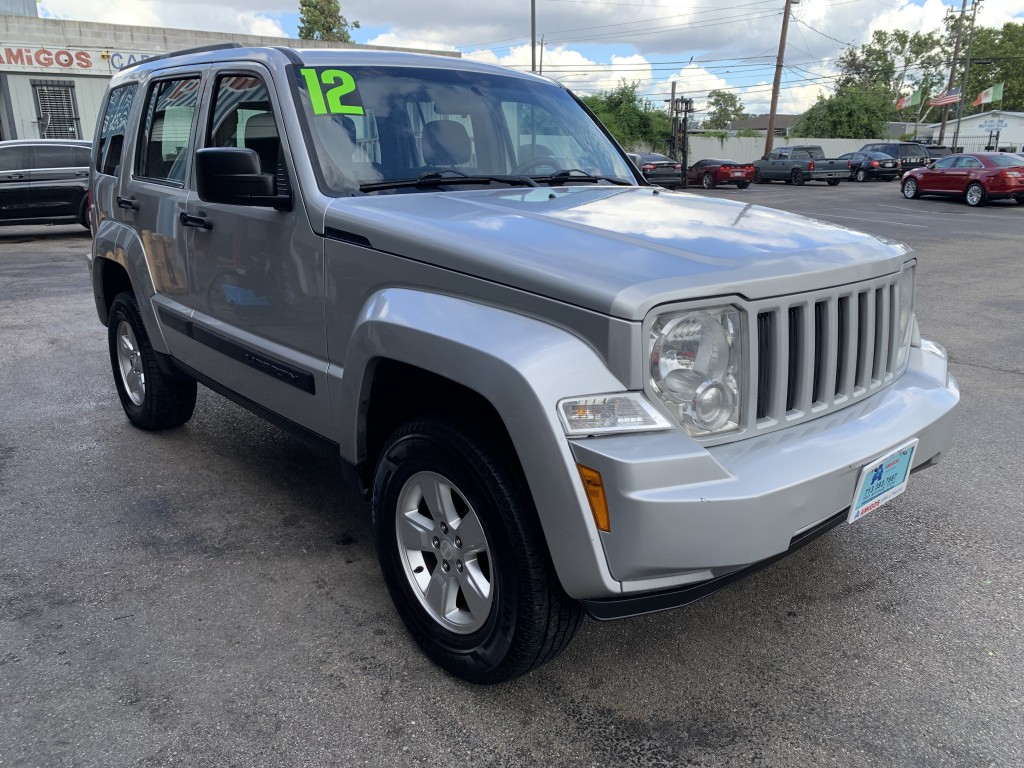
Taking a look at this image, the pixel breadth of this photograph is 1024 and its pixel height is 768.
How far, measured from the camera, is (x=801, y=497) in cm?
216

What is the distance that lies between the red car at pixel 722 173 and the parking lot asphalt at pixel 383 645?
1105 inches

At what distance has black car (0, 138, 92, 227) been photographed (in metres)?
13.9

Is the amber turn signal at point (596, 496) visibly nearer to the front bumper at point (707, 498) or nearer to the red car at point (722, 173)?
the front bumper at point (707, 498)

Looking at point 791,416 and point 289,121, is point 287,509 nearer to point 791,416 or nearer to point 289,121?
point 289,121

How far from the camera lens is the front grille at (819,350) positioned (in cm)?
229

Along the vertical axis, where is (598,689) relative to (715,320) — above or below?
below

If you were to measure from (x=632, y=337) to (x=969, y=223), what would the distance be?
60.9 feet

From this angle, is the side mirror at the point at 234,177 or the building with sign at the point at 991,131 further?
the building with sign at the point at 991,131

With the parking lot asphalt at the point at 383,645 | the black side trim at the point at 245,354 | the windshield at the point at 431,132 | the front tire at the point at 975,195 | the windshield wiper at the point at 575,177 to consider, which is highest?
the windshield at the point at 431,132

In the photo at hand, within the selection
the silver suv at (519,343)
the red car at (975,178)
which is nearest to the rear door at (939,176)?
the red car at (975,178)

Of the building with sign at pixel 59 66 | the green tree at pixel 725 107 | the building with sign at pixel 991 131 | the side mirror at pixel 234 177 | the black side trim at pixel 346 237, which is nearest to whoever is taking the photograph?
the black side trim at pixel 346 237

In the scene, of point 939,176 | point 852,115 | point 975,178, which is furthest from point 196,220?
point 852,115

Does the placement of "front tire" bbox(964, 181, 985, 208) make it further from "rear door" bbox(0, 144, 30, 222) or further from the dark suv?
"rear door" bbox(0, 144, 30, 222)

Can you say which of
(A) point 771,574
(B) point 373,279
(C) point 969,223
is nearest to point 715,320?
(B) point 373,279
